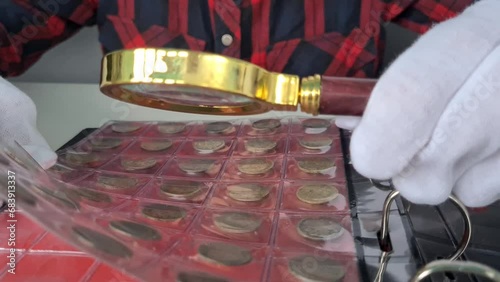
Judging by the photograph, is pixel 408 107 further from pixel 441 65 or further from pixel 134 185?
Result: pixel 134 185

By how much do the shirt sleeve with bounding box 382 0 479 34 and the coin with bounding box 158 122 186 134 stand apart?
233 millimetres

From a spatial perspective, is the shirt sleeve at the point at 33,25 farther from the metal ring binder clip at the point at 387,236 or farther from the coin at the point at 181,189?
the metal ring binder clip at the point at 387,236

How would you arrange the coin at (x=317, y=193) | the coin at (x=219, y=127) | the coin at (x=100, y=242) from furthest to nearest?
the coin at (x=219, y=127) → the coin at (x=317, y=193) → the coin at (x=100, y=242)

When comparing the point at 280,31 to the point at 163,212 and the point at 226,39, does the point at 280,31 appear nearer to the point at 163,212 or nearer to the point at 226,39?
the point at 226,39

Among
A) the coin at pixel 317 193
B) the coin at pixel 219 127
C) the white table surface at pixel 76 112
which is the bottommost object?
the white table surface at pixel 76 112

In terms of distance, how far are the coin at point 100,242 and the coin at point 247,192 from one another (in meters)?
0.11

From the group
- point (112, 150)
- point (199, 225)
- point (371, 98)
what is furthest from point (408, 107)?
point (112, 150)

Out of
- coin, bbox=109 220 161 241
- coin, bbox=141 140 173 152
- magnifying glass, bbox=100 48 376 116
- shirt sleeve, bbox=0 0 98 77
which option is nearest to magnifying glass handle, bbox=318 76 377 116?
magnifying glass, bbox=100 48 376 116

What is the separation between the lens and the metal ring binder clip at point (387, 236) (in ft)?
0.93

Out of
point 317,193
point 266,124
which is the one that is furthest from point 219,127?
point 317,193

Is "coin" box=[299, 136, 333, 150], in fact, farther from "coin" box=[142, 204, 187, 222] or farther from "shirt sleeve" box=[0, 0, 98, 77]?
"shirt sleeve" box=[0, 0, 98, 77]

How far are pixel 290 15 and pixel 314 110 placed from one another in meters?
0.30

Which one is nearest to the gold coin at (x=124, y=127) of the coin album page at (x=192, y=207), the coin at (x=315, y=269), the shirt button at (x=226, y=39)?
the coin album page at (x=192, y=207)

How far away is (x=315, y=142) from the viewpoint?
1.41 ft
